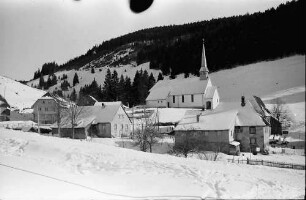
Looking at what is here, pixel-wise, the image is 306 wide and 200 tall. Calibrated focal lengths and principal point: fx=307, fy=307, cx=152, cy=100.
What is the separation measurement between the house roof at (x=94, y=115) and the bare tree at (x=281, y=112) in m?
7.48

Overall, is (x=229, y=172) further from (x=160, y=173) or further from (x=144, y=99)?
(x=144, y=99)

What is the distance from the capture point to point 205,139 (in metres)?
9.46

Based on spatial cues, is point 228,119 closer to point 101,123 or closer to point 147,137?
point 147,137

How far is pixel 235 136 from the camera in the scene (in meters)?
7.82

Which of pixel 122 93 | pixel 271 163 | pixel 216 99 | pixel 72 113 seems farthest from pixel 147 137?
pixel 122 93

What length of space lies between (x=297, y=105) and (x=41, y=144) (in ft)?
20.4

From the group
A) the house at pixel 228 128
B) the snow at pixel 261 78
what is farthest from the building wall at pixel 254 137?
the snow at pixel 261 78

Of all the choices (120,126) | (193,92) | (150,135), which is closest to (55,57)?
(150,135)

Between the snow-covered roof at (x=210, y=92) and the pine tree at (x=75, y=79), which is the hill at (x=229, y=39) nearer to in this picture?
the snow-covered roof at (x=210, y=92)

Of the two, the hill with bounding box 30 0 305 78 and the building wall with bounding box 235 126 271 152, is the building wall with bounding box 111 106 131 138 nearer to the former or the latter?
the hill with bounding box 30 0 305 78

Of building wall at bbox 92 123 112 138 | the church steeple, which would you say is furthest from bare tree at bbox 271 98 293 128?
building wall at bbox 92 123 112 138

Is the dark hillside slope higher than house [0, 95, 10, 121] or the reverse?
higher

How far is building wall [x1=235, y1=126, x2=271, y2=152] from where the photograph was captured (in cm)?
592

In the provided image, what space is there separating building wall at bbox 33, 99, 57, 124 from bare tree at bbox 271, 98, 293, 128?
8.02 meters
